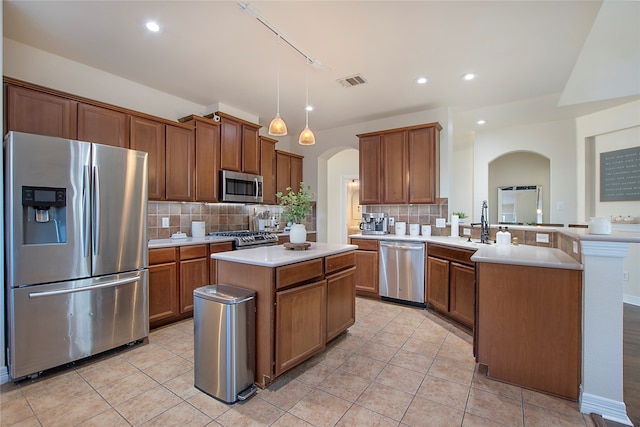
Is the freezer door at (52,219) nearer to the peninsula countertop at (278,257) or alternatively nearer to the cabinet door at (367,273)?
the peninsula countertop at (278,257)

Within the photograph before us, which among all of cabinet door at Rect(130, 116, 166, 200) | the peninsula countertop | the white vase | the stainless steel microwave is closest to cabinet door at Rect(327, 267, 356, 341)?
the peninsula countertop

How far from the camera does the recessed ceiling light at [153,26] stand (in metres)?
2.45

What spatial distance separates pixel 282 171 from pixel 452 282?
3.43m

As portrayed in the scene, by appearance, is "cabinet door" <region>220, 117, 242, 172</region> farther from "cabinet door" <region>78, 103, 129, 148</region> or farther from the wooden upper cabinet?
the wooden upper cabinet

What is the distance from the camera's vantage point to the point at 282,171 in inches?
213

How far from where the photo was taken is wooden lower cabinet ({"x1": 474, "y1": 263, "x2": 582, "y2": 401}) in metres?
1.96

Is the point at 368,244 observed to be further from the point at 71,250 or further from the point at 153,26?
the point at 153,26

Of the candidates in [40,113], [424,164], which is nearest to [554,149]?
[424,164]

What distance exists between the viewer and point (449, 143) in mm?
4379

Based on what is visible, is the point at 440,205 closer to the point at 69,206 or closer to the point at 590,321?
the point at 590,321

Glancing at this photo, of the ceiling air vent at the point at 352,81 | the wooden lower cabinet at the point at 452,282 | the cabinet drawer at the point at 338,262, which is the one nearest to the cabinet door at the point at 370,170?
the ceiling air vent at the point at 352,81

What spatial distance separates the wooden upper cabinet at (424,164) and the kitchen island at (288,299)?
7.13 feet

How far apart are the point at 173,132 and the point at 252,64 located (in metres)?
1.35

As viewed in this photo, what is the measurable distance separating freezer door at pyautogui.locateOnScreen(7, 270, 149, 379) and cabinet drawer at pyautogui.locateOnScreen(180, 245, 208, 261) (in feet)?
1.93
